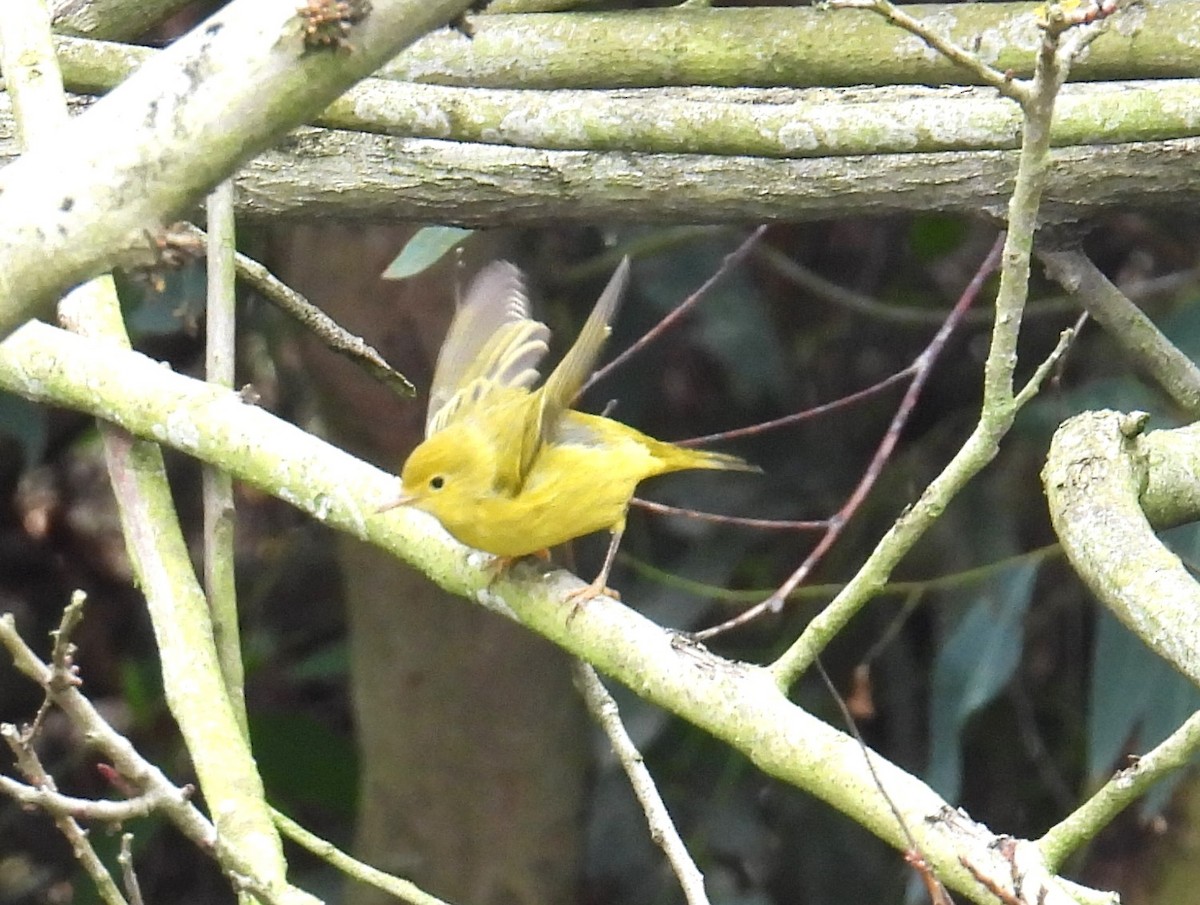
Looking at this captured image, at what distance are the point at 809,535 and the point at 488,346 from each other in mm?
1711

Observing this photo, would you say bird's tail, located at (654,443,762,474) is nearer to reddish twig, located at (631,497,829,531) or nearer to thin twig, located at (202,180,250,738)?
reddish twig, located at (631,497,829,531)

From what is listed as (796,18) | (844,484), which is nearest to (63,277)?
(796,18)

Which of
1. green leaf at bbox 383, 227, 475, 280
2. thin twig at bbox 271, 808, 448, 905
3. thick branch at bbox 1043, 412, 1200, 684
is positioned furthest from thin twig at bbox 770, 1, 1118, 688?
green leaf at bbox 383, 227, 475, 280

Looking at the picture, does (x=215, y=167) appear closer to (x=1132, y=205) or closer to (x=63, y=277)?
(x=63, y=277)

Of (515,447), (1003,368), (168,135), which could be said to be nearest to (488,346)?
(515,447)

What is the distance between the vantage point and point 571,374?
2.32 metres

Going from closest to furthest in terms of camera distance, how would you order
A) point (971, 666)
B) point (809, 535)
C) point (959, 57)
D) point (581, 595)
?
point (959, 57) < point (581, 595) < point (971, 666) < point (809, 535)

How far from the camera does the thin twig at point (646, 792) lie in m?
1.69

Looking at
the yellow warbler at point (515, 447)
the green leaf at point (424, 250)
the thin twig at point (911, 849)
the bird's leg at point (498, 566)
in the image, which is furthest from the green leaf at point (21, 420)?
A: the thin twig at point (911, 849)

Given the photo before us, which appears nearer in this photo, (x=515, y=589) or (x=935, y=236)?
(x=515, y=589)

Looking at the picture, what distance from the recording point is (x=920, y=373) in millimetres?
2316

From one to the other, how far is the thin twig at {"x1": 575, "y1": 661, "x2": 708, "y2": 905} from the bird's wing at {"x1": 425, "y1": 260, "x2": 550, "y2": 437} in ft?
2.07

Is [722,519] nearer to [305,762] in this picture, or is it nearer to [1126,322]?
[1126,322]

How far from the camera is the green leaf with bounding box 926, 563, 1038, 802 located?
11.2ft
